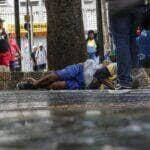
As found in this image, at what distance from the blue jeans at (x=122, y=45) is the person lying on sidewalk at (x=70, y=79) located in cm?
204

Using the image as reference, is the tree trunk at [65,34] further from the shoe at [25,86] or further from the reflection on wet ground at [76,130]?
the reflection on wet ground at [76,130]

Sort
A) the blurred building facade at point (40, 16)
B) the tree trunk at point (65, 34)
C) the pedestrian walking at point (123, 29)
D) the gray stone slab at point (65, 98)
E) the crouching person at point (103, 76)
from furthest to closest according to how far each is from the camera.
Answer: the blurred building facade at point (40, 16), the tree trunk at point (65, 34), the crouching person at point (103, 76), the pedestrian walking at point (123, 29), the gray stone slab at point (65, 98)

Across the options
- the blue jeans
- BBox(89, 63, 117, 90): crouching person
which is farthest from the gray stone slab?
BBox(89, 63, 117, 90): crouching person

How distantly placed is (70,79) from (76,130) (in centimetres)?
576

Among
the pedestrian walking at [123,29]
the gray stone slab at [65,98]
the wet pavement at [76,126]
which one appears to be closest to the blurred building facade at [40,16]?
the pedestrian walking at [123,29]

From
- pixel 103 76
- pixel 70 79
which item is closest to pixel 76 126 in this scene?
pixel 103 76

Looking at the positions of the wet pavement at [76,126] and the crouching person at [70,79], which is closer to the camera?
the wet pavement at [76,126]

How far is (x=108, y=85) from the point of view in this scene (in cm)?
929

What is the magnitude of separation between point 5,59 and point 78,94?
8599 mm

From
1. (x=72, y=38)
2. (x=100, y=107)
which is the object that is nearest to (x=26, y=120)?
(x=100, y=107)

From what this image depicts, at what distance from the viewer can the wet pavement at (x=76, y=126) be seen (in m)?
3.54

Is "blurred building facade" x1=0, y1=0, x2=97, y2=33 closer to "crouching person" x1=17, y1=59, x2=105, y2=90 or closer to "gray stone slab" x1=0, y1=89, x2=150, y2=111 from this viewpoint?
"crouching person" x1=17, y1=59, x2=105, y2=90

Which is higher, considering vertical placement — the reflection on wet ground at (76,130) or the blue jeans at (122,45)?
the blue jeans at (122,45)

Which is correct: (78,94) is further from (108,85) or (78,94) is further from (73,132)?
(73,132)
